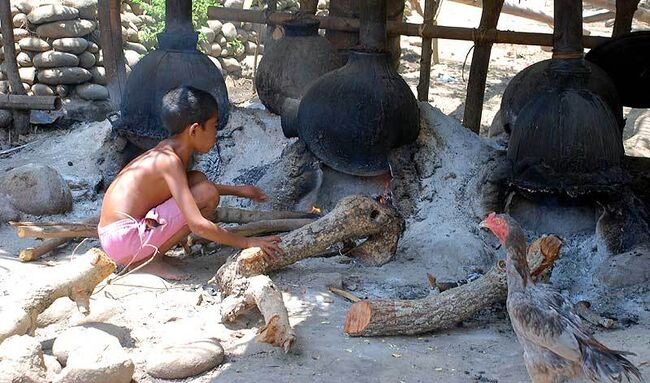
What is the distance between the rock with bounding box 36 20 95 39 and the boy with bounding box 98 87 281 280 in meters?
5.36

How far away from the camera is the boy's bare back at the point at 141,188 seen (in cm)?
480

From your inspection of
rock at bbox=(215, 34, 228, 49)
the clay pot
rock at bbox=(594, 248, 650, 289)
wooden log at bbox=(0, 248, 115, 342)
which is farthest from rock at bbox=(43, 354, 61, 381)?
rock at bbox=(215, 34, 228, 49)

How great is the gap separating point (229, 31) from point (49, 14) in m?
3.68

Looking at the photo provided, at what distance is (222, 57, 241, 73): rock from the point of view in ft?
42.2

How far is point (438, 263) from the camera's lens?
17.6 feet

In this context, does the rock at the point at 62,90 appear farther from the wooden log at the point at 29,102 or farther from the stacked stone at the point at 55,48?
the wooden log at the point at 29,102

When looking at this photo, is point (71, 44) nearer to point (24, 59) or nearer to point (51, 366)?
point (24, 59)

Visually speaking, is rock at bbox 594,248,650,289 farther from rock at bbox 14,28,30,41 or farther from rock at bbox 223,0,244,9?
rock at bbox 223,0,244,9

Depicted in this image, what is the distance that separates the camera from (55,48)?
980 cm

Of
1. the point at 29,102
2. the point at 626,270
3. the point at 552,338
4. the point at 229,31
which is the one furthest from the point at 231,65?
the point at 552,338

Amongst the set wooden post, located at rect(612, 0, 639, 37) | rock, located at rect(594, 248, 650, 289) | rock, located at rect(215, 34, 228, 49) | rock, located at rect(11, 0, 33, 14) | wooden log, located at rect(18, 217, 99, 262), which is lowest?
wooden log, located at rect(18, 217, 99, 262)

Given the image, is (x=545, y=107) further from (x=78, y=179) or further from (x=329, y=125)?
(x=78, y=179)

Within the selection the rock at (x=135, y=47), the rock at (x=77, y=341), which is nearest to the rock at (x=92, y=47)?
the rock at (x=135, y=47)

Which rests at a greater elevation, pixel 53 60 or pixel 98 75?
pixel 53 60
